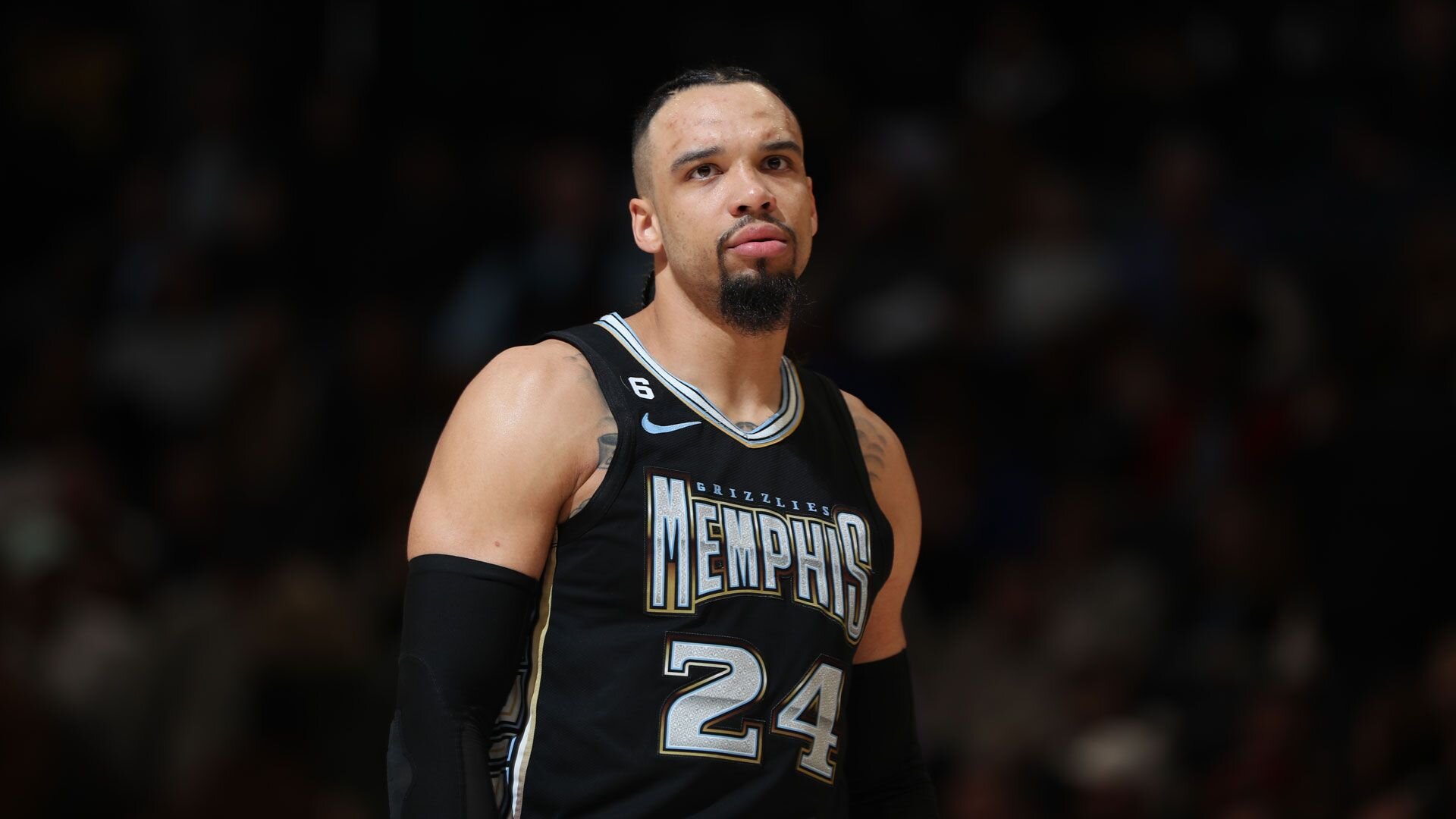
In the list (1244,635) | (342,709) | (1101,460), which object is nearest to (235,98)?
(342,709)

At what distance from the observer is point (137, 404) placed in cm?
726

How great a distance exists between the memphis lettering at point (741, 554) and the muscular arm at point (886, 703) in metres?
0.21

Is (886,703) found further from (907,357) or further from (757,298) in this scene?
(907,357)

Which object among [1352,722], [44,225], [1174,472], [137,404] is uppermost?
[44,225]

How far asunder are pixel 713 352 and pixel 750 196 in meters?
0.24

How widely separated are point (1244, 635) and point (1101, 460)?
88 cm

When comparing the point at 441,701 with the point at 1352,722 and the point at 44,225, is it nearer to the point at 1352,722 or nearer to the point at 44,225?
the point at 1352,722

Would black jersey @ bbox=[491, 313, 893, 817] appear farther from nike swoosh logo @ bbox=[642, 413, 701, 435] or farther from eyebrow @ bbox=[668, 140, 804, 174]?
eyebrow @ bbox=[668, 140, 804, 174]

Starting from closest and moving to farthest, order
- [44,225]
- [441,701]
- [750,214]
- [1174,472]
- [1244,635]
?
[441,701] < [750,214] < [1244,635] < [1174,472] < [44,225]

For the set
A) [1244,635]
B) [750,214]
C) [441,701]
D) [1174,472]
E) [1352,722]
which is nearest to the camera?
[441,701]

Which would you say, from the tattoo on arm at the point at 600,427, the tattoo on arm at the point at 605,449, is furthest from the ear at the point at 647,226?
the tattoo on arm at the point at 605,449

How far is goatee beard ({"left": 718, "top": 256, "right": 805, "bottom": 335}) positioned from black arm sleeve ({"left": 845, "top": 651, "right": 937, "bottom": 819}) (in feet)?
1.97

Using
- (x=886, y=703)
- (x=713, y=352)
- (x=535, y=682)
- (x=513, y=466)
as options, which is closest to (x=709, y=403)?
(x=713, y=352)

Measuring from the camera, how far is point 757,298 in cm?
250
